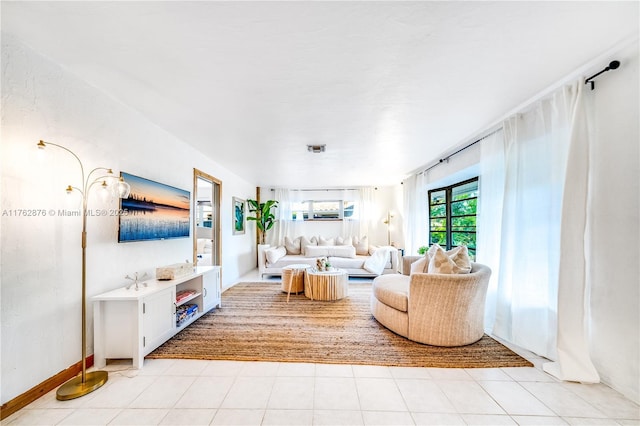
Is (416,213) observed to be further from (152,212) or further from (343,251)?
(152,212)

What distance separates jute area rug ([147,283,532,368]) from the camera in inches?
86.4

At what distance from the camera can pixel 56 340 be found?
5.80 feet

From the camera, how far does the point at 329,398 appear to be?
170 centimetres

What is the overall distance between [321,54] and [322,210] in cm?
562

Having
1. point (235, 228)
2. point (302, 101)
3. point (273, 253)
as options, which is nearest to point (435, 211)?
point (273, 253)

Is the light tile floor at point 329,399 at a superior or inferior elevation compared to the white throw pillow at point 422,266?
inferior

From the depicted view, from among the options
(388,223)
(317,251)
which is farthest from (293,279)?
(388,223)

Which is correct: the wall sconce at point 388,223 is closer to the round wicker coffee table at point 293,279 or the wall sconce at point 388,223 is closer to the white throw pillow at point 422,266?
the round wicker coffee table at point 293,279

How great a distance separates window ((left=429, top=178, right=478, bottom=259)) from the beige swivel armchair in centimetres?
176

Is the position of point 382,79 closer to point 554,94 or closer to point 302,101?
point 302,101

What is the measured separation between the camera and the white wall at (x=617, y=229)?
164 centimetres

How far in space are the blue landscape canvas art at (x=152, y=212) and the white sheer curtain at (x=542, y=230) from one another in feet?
12.7

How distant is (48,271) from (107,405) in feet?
3.40

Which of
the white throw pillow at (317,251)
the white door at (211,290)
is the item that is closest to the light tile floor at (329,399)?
the white door at (211,290)
